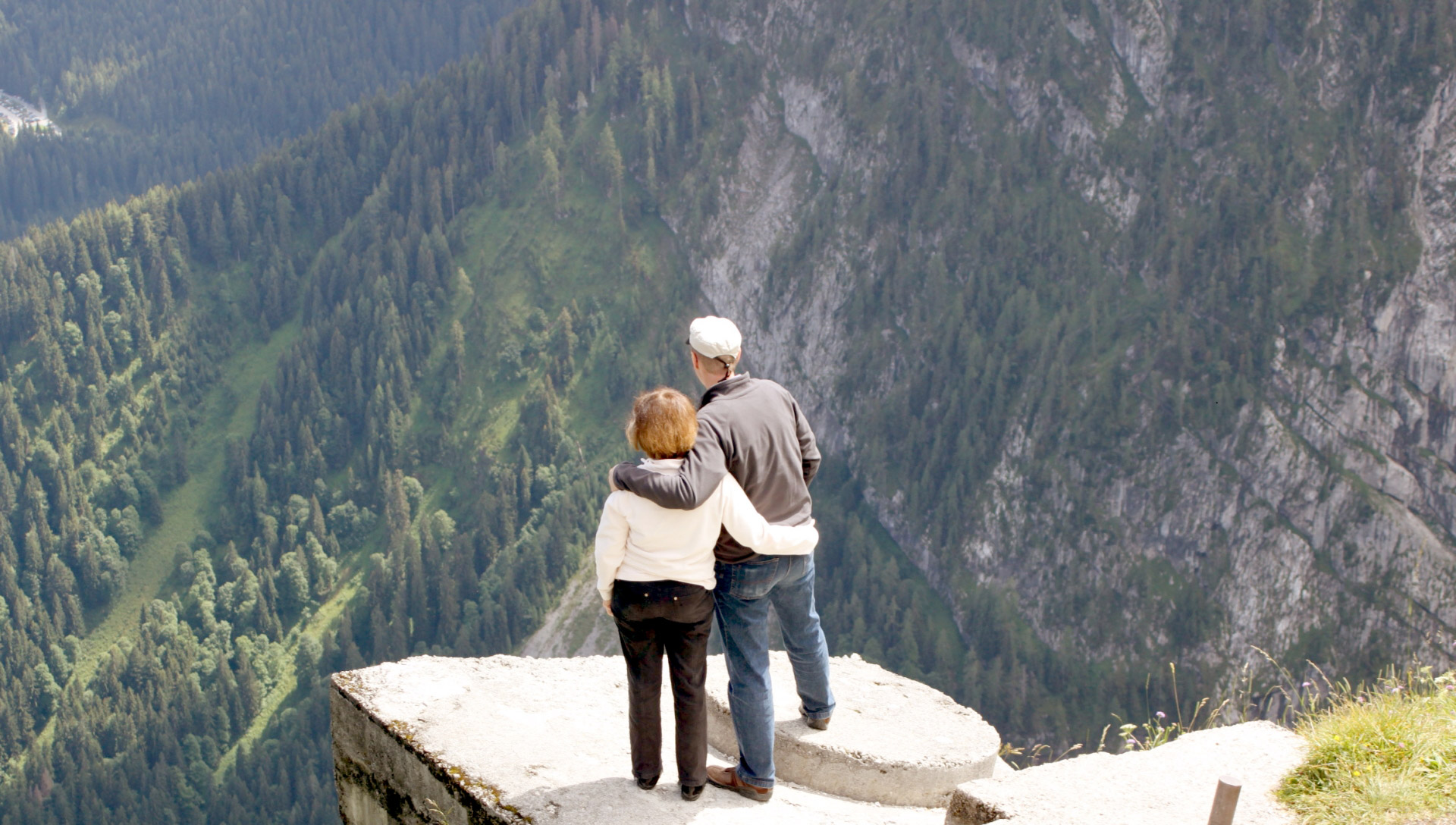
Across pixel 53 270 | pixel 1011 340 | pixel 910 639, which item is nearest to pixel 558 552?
pixel 910 639

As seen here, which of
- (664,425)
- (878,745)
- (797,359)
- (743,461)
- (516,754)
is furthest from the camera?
(797,359)

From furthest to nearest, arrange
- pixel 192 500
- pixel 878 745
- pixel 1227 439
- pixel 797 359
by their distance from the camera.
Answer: pixel 192 500 < pixel 797 359 < pixel 1227 439 < pixel 878 745

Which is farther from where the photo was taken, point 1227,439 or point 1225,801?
point 1227,439

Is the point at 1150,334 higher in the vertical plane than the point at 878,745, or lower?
lower

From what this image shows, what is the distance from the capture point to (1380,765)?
8297 mm

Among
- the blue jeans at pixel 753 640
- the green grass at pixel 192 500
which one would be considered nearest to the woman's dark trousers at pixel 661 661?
the blue jeans at pixel 753 640

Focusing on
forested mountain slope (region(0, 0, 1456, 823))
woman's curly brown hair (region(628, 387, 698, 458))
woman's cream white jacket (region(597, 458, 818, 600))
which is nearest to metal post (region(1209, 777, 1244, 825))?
woman's cream white jacket (region(597, 458, 818, 600))

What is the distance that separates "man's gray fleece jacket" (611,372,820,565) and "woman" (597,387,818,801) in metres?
0.16

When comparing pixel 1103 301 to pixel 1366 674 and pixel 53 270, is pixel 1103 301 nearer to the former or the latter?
pixel 1366 674

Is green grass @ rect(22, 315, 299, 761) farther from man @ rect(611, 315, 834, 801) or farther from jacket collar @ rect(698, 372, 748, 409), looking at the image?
jacket collar @ rect(698, 372, 748, 409)

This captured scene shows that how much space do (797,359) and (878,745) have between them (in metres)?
142

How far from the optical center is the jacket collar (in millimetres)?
9328

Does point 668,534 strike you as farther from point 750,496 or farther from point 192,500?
point 192,500

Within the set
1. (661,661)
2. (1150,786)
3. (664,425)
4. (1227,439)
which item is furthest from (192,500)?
(1150,786)
